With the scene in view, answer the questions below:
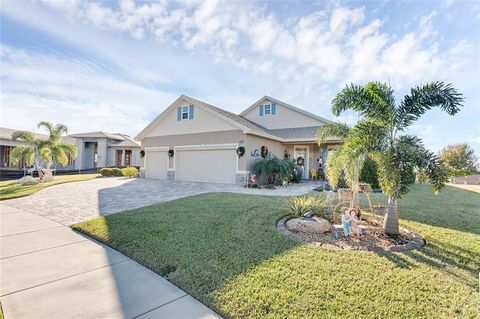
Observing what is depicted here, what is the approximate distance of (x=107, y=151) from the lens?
87.8 feet

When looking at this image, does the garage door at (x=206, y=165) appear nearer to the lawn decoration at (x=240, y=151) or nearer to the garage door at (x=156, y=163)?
the lawn decoration at (x=240, y=151)

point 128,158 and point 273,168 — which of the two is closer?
point 273,168

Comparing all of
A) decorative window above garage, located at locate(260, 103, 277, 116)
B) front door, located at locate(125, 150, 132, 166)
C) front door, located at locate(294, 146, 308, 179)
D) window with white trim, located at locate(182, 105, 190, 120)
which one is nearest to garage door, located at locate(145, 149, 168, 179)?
window with white trim, located at locate(182, 105, 190, 120)

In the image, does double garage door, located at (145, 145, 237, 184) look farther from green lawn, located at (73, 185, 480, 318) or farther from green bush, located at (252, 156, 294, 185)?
green lawn, located at (73, 185, 480, 318)

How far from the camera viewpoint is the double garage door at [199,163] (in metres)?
A: 13.8

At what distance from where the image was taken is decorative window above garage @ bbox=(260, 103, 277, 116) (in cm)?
1842

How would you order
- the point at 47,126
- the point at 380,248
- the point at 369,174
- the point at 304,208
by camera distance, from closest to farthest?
the point at 380,248, the point at 304,208, the point at 369,174, the point at 47,126

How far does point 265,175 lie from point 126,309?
1161 cm

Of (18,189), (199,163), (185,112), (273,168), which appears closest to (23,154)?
(18,189)

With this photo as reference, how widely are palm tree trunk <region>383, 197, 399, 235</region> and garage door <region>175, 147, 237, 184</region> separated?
9284 mm

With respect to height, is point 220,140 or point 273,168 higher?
point 220,140

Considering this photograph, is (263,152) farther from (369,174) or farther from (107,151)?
(107,151)

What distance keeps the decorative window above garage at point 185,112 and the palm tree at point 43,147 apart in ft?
27.6

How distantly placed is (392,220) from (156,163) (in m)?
16.1
